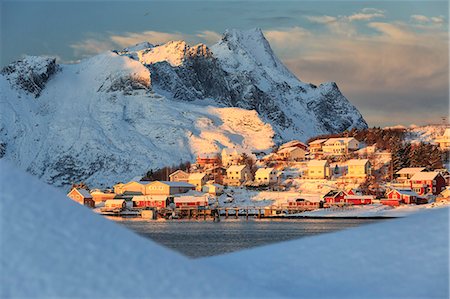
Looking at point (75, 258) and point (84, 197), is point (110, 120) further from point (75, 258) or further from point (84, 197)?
point (75, 258)

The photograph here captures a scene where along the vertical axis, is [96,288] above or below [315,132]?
below

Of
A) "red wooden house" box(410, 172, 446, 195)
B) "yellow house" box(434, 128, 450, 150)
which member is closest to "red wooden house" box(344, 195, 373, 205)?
"red wooden house" box(410, 172, 446, 195)

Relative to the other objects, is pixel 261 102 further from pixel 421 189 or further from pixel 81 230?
pixel 81 230

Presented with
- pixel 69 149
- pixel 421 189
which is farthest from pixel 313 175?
pixel 69 149

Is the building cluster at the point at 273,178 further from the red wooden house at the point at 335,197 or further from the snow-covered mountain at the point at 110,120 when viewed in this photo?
the snow-covered mountain at the point at 110,120

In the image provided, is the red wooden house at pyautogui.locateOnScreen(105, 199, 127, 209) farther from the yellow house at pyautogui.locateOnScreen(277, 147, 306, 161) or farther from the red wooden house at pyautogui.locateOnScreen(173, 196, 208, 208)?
the yellow house at pyautogui.locateOnScreen(277, 147, 306, 161)

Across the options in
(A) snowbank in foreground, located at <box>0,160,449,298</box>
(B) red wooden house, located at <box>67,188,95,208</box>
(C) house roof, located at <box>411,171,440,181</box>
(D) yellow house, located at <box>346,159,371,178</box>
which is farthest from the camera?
(D) yellow house, located at <box>346,159,371,178</box>

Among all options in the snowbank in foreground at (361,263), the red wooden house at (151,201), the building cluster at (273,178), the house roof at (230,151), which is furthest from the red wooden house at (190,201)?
the snowbank in foreground at (361,263)
